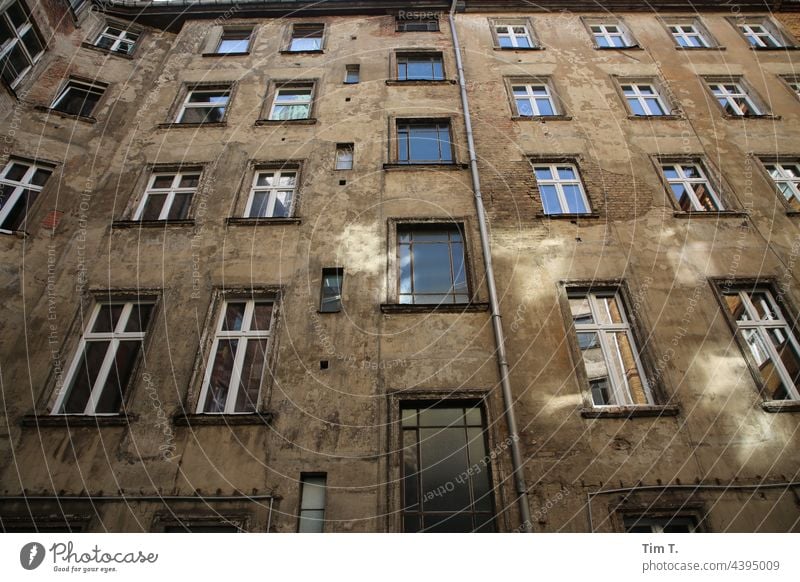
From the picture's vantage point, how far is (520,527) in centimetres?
653

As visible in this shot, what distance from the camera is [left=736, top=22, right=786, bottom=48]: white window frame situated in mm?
15297

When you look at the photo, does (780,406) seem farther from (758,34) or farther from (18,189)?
(18,189)

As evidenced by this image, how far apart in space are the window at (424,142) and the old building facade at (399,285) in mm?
94

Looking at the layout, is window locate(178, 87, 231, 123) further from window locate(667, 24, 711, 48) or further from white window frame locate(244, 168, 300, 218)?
window locate(667, 24, 711, 48)

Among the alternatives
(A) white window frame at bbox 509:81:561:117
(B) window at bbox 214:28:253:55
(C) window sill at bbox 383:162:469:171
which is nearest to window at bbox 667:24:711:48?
(A) white window frame at bbox 509:81:561:117

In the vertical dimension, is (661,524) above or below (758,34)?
below

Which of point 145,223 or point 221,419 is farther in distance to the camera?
point 145,223

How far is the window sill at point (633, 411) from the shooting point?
24.7 feet

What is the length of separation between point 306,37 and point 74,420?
43.1ft

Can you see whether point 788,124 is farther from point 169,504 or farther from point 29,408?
point 29,408

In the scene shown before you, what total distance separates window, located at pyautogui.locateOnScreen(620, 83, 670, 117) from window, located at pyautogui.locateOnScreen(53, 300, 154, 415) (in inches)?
483

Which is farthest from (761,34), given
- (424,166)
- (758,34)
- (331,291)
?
(331,291)


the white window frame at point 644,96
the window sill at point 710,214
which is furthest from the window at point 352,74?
the window sill at point 710,214

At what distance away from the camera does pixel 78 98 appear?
1354 cm
